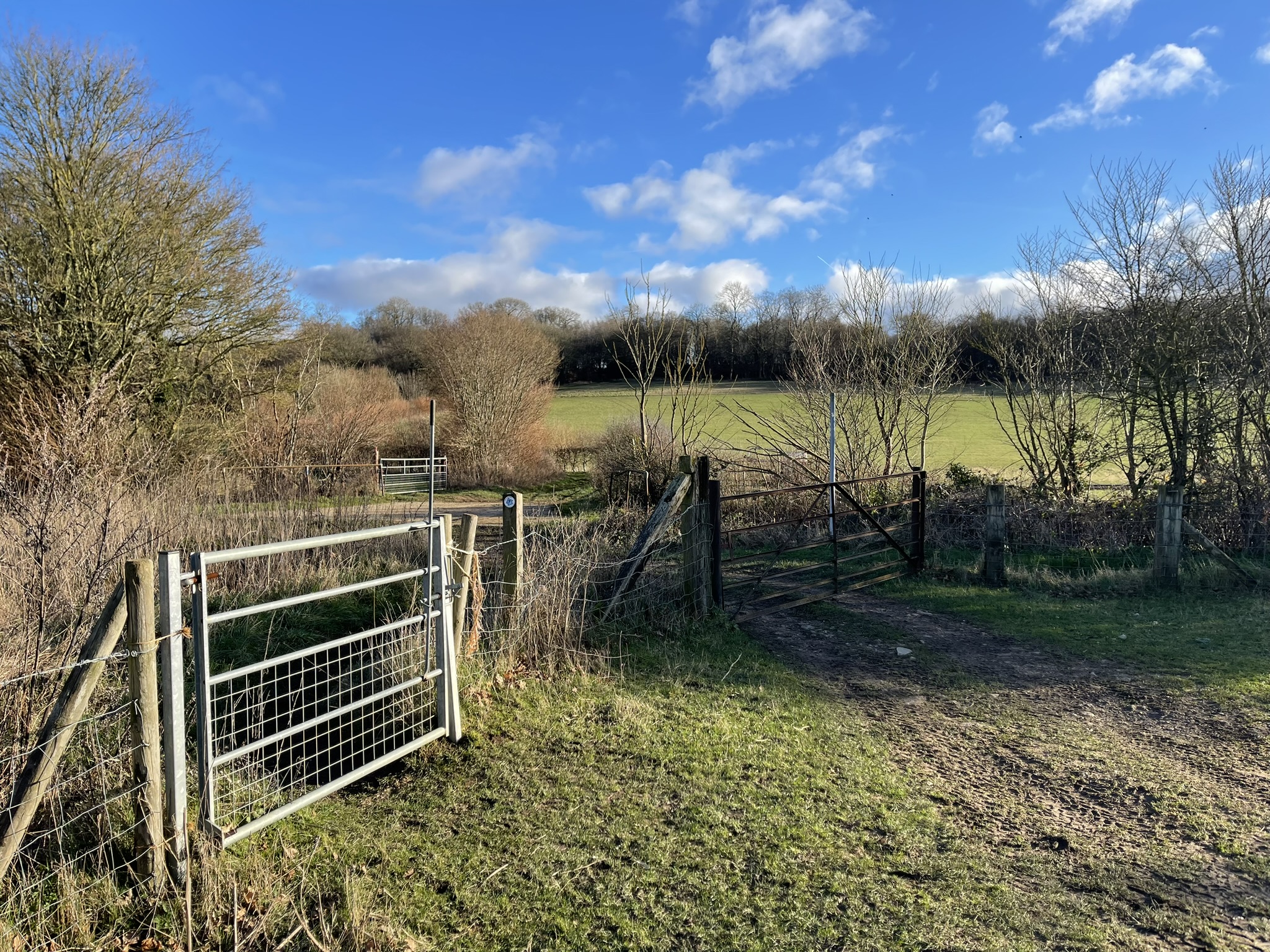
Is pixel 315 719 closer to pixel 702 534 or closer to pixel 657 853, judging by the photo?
pixel 657 853

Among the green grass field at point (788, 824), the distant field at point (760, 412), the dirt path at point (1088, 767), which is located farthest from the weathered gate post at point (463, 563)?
the distant field at point (760, 412)

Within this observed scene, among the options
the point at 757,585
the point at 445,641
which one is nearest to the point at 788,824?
the point at 445,641

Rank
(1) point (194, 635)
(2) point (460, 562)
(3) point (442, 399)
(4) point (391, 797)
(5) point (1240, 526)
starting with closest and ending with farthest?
1. (1) point (194, 635)
2. (4) point (391, 797)
3. (2) point (460, 562)
4. (5) point (1240, 526)
5. (3) point (442, 399)

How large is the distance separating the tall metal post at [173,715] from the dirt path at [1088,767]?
325 cm

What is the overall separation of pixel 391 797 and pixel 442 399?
83.4 ft

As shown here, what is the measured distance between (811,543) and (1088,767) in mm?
4455

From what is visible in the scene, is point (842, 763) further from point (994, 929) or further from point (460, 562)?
point (460, 562)

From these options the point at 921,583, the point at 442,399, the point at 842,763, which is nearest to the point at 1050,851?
the point at 842,763

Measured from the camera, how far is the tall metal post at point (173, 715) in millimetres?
2756

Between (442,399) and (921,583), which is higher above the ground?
(442,399)

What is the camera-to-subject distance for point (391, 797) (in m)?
3.76

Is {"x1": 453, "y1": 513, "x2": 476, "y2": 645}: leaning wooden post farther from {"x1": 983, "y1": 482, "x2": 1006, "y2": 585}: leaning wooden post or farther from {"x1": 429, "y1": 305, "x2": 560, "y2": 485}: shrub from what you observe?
{"x1": 429, "y1": 305, "x2": 560, "y2": 485}: shrub

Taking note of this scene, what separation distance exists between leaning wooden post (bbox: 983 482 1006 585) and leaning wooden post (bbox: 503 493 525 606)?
18.9 ft

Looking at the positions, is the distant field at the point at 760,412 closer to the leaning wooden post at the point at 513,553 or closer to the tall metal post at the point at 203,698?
the leaning wooden post at the point at 513,553
